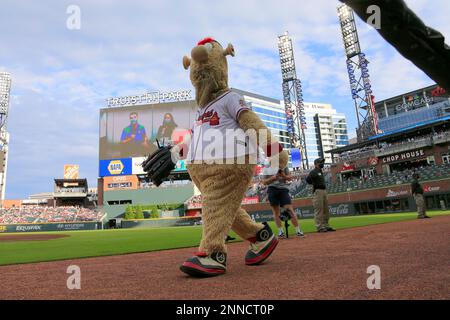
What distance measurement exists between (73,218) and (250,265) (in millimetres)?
41121

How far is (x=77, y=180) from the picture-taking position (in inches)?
2115

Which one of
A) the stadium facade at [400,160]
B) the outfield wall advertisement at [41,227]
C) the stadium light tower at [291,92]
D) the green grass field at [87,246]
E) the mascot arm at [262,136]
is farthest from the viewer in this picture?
the stadium light tower at [291,92]

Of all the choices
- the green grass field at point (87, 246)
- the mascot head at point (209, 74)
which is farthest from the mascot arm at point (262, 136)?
the green grass field at point (87, 246)

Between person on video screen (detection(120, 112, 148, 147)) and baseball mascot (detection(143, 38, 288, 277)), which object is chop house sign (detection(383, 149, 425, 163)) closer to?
person on video screen (detection(120, 112, 148, 147))

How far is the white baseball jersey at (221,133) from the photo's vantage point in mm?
3025

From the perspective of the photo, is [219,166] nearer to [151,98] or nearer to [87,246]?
[87,246]

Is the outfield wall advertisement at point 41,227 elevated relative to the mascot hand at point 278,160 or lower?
lower

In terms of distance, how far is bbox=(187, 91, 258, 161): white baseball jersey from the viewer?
119 inches

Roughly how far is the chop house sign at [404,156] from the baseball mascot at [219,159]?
1455 inches

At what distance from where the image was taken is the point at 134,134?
4784cm

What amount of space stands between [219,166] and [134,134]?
4706 cm

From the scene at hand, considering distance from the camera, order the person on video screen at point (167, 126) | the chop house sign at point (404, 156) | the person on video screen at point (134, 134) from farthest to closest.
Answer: the person on video screen at point (167, 126)
the person on video screen at point (134, 134)
the chop house sign at point (404, 156)

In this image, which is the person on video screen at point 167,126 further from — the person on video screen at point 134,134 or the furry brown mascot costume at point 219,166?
the furry brown mascot costume at point 219,166

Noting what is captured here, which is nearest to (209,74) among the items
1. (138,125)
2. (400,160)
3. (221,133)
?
(221,133)
